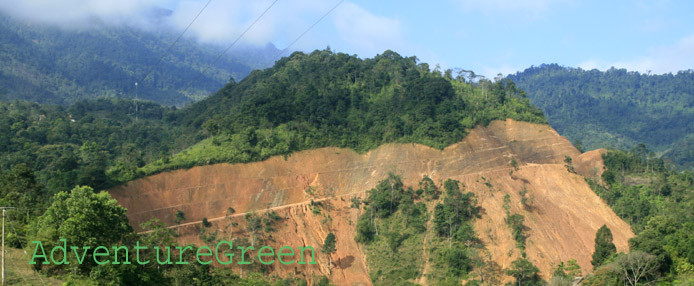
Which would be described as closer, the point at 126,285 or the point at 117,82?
the point at 126,285

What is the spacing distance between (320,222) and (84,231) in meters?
26.3

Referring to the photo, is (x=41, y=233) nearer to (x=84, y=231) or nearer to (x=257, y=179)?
(x=84, y=231)

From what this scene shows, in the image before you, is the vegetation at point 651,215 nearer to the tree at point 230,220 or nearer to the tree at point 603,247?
the tree at point 603,247

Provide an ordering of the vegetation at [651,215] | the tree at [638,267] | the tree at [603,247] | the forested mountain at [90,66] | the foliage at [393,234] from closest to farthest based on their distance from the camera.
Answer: the tree at [638,267]
the vegetation at [651,215]
the tree at [603,247]
the foliage at [393,234]
the forested mountain at [90,66]

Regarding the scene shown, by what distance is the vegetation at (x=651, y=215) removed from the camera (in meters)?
38.2

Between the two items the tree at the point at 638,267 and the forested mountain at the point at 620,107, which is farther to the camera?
the forested mountain at the point at 620,107

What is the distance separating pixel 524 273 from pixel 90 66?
13063cm

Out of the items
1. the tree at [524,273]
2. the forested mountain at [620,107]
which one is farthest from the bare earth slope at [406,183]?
the forested mountain at [620,107]

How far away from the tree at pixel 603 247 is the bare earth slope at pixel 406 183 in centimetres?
129

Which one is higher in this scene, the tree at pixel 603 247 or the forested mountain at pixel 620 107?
the forested mountain at pixel 620 107

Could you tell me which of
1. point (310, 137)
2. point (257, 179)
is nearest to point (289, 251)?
point (257, 179)

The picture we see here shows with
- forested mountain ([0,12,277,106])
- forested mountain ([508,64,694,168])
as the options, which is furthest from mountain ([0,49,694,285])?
forested mountain ([508,64,694,168])

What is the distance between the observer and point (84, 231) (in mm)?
27969

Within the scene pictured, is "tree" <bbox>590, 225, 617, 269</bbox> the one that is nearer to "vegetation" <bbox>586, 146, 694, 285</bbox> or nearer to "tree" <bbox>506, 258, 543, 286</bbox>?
"vegetation" <bbox>586, 146, 694, 285</bbox>
